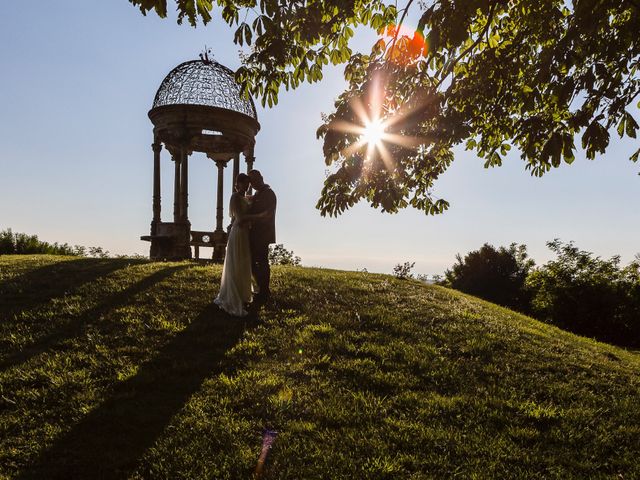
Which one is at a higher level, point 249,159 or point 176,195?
point 249,159

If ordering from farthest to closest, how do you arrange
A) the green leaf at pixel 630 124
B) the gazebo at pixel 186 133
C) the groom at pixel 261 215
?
the gazebo at pixel 186 133 → the groom at pixel 261 215 → the green leaf at pixel 630 124

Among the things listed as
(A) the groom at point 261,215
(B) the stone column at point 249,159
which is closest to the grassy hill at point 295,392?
(A) the groom at point 261,215

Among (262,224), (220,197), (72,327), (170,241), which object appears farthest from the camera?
(220,197)

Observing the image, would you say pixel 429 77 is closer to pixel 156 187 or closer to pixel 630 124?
pixel 630 124

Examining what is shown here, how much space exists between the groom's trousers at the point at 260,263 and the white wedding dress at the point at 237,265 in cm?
26

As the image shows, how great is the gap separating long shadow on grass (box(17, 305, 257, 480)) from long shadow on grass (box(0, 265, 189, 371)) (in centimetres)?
180

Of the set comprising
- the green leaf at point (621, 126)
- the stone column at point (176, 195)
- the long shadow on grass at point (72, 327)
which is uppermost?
the stone column at point (176, 195)

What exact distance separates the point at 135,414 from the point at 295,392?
1963 millimetres

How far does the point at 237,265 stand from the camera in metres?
8.86

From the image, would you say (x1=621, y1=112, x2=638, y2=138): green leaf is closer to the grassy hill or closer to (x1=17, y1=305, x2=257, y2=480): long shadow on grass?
the grassy hill

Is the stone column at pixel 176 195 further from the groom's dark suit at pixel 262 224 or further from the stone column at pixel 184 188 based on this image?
the groom's dark suit at pixel 262 224

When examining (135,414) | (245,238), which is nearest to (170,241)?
(245,238)

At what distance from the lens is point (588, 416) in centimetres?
597

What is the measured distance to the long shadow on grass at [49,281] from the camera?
30.6 feet
